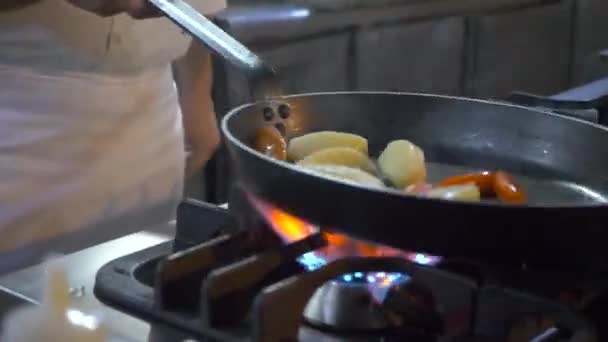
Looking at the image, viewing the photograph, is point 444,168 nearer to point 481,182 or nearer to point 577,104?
point 481,182

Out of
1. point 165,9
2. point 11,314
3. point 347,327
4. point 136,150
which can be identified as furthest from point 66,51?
point 347,327

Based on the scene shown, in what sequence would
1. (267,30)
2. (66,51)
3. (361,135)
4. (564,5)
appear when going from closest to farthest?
(361,135)
(66,51)
(267,30)
(564,5)

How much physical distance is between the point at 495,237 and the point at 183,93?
30.0 inches

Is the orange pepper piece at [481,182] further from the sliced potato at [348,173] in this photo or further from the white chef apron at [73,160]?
the white chef apron at [73,160]

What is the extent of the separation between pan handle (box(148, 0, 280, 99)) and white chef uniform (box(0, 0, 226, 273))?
0.79ft

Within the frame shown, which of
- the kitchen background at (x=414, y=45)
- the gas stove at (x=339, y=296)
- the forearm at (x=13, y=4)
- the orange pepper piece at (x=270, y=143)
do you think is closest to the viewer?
the gas stove at (x=339, y=296)

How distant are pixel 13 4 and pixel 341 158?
1.23 ft

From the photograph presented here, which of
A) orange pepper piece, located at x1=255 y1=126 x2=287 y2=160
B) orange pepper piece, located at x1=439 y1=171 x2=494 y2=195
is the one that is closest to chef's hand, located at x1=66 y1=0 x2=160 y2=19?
orange pepper piece, located at x1=255 y1=126 x2=287 y2=160

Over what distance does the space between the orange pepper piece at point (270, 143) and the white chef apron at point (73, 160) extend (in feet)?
0.87

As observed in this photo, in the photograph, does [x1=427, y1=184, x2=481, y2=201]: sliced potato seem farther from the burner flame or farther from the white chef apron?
the white chef apron

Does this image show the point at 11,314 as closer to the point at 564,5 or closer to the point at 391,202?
the point at 391,202

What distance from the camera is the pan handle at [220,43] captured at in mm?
707

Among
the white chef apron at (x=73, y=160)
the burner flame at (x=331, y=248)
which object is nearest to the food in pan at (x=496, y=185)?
the burner flame at (x=331, y=248)

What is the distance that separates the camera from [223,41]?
712 millimetres
